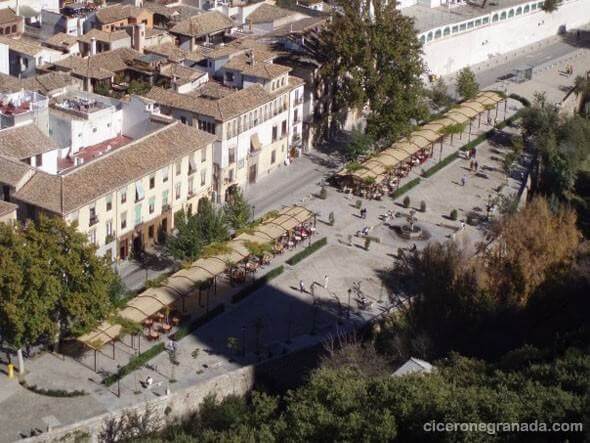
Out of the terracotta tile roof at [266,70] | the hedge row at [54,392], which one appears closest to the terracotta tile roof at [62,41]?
the terracotta tile roof at [266,70]

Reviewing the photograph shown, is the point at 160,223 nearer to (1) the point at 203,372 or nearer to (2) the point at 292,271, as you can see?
(2) the point at 292,271

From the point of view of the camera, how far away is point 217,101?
233ft

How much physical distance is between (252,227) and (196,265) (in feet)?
22.3

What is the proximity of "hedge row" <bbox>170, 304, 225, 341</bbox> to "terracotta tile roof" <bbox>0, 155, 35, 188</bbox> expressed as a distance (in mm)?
12185

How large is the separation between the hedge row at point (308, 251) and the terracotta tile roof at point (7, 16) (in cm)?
3531

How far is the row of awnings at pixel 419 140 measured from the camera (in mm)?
76000

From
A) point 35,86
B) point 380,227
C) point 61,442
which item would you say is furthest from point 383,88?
point 61,442

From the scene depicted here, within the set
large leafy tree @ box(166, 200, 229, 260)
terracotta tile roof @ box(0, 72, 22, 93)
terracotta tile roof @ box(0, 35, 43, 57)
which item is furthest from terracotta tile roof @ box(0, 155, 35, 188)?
terracotta tile roof @ box(0, 35, 43, 57)

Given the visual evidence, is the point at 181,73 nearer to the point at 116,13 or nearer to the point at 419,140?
the point at 116,13

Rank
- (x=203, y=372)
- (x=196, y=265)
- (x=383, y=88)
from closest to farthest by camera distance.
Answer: (x=203, y=372)
(x=196, y=265)
(x=383, y=88)

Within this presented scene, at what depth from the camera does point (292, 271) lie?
64.2 metres

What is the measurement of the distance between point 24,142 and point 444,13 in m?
57.6

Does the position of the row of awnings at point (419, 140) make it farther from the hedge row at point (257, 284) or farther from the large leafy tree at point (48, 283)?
the large leafy tree at point (48, 283)

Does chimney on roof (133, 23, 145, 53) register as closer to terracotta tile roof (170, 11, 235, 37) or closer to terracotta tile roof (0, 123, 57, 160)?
terracotta tile roof (170, 11, 235, 37)
